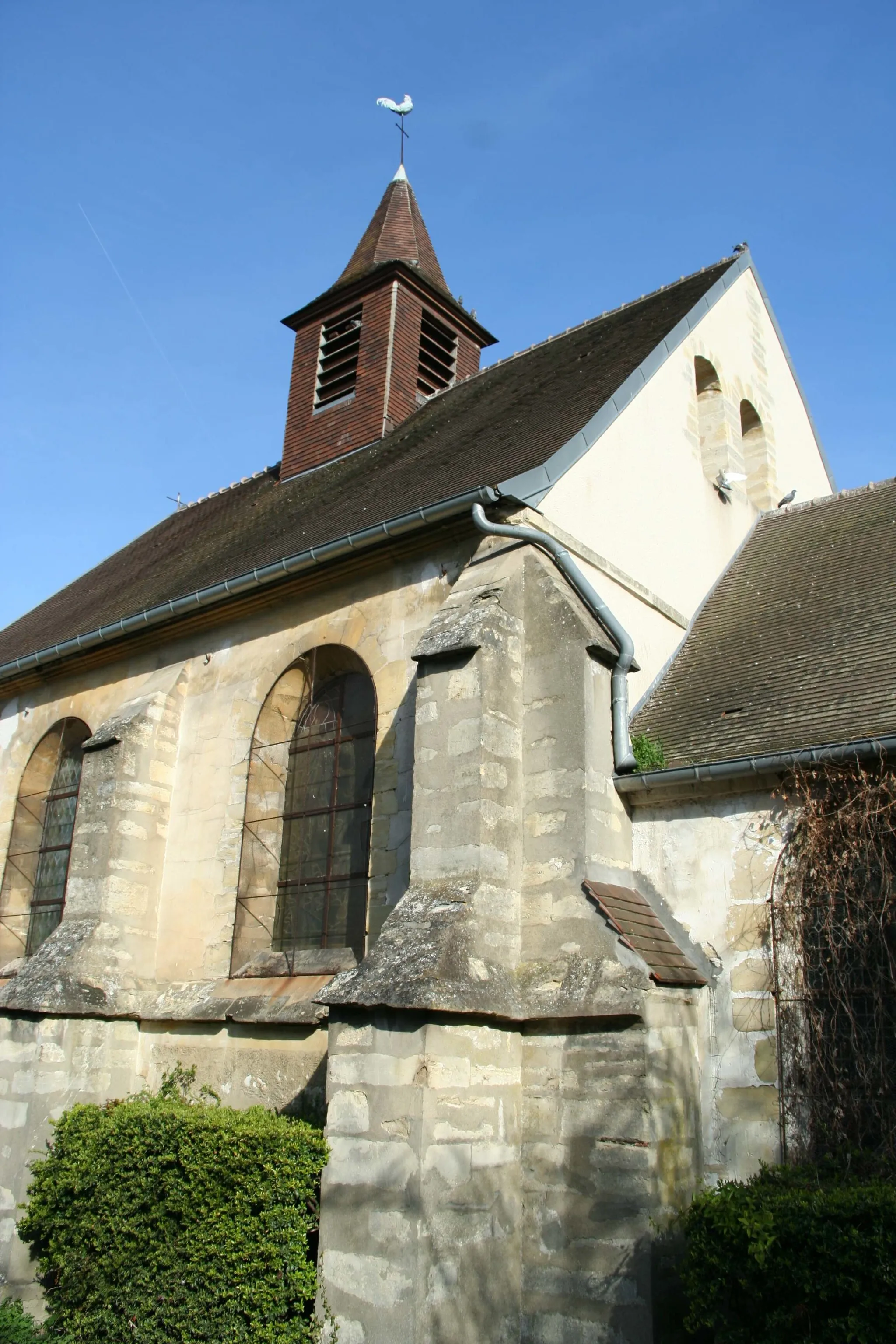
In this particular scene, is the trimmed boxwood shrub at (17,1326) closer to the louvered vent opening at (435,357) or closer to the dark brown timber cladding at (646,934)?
the dark brown timber cladding at (646,934)

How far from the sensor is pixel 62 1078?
321 inches

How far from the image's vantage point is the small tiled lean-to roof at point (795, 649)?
689 cm

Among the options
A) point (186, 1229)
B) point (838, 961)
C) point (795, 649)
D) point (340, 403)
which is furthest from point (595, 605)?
point (340, 403)

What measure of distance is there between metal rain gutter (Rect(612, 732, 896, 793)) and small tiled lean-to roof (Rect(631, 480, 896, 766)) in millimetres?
72

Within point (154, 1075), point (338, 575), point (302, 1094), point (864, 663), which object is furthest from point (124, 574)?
point (864, 663)

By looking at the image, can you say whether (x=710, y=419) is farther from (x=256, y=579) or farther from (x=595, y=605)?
(x=256, y=579)

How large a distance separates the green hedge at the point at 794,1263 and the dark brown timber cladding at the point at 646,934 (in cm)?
121

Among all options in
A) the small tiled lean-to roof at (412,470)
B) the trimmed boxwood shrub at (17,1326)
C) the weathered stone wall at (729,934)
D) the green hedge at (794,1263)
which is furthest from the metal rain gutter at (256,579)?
the trimmed boxwood shrub at (17,1326)

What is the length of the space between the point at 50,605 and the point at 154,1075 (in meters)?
8.66

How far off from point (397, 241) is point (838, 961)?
1204 centimetres

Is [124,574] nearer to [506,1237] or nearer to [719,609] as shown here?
[719,609]

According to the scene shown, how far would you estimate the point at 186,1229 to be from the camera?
6344 millimetres

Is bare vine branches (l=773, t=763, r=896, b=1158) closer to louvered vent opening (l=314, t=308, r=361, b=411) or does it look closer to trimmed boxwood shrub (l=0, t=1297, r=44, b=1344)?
trimmed boxwood shrub (l=0, t=1297, r=44, b=1344)

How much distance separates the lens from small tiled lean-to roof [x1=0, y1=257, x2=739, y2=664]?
28.9ft
